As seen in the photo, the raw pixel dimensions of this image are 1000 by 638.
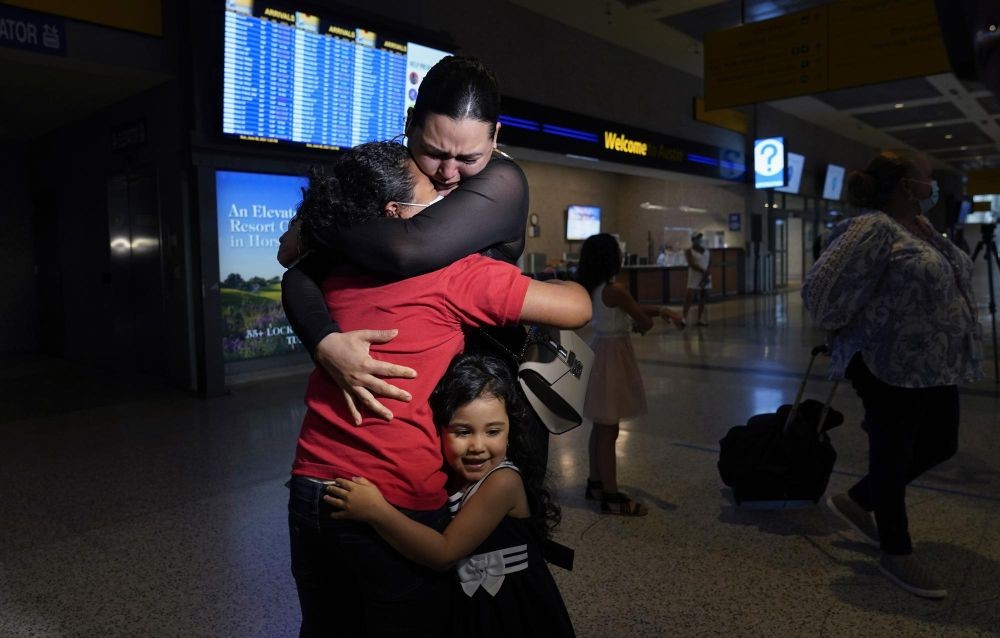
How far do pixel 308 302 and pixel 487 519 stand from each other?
0.44 meters

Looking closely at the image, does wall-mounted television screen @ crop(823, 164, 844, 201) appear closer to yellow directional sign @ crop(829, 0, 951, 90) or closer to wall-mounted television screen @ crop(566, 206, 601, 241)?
wall-mounted television screen @ crop(566, 206, 601, 241)

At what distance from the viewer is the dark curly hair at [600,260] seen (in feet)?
10.2

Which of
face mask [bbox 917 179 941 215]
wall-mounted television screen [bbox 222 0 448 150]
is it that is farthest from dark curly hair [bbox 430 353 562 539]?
wall-mounted television screen [bbox 222 0 448 150]

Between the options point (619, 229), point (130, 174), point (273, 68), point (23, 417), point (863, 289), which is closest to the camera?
point (863, 289)

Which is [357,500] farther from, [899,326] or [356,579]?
[899,326]

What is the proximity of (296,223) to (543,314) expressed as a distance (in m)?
0.46

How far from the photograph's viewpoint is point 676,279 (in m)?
14.9

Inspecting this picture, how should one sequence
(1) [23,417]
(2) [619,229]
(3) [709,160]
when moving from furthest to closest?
(2) [619,229] → (3) [709,160] → (1) [23,417]

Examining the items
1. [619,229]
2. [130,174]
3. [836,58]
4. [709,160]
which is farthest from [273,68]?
[619,229]

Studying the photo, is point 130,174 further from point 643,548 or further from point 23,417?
point 643,548

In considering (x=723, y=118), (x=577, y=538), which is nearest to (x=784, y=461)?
(x=577, y=538)

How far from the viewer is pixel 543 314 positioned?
3.38 feet

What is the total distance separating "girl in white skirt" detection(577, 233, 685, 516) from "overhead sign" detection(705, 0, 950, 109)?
3637mm

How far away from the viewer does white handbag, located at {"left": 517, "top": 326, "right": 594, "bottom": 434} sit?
3.57 ft
